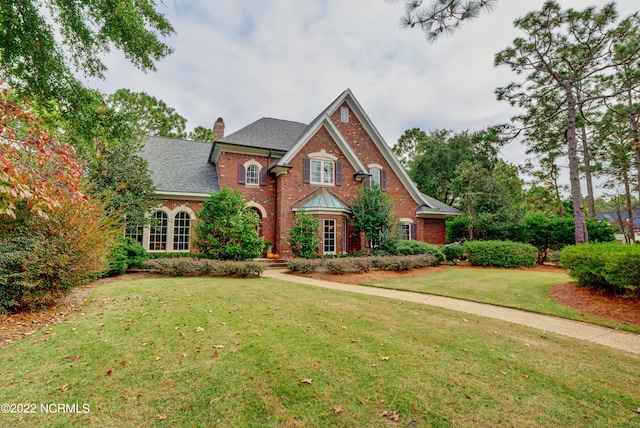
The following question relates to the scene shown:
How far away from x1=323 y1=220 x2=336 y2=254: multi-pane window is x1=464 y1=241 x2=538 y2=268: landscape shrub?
273 inches

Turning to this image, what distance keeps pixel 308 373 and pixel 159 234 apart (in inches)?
549

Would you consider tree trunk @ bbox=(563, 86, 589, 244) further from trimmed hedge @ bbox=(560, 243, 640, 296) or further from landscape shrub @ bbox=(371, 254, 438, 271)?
landscape shrub @ bbox=(371, 254, 438, 271)

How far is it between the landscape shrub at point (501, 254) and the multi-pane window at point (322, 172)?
27.5ft

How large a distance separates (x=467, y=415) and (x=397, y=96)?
44.0 feet

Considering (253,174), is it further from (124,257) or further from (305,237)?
(124,257)

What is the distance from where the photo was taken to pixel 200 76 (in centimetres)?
1069

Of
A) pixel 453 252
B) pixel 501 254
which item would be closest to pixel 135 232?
pixel 453 252

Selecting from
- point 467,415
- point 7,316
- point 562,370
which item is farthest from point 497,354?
point 7,316

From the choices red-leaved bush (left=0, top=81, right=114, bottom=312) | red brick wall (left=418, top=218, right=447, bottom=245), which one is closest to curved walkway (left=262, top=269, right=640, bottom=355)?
red-leaved bush (left=0, top=81, right=114, bottom=312)

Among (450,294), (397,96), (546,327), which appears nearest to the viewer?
(546,327)

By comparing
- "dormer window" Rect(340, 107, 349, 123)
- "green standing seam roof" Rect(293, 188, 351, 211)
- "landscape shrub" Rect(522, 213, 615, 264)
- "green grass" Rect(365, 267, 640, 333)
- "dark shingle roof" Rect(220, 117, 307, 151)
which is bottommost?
"green grass" Rect(365, 267, 640, 333)

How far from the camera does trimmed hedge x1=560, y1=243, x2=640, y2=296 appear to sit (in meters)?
6.67

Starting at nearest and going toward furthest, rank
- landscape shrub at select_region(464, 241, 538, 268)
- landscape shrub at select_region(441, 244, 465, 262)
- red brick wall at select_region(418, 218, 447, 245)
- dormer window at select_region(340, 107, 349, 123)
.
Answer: landscape shrub at select_region(464, 241, 538, 268) → landscape shrub at select_region(441, 244, 465, 262) → dormer window at select_region(340, 107, 349, 123) → red brick wall at select_region(418, 218, 447, 245)

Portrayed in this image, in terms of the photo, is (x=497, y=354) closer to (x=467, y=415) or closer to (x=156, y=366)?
(x=467, y=415)
